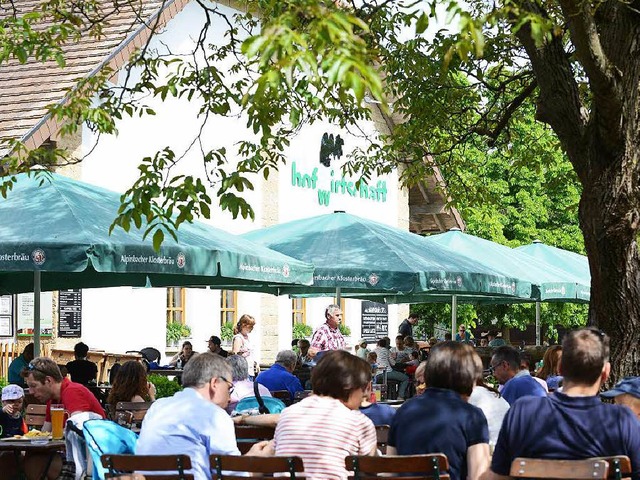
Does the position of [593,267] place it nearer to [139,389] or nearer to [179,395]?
[139,389]

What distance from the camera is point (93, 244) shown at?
11.2 m

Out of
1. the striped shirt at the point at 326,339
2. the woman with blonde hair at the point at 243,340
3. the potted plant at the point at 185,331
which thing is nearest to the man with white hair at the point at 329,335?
the striped shirt at the point at 326,339

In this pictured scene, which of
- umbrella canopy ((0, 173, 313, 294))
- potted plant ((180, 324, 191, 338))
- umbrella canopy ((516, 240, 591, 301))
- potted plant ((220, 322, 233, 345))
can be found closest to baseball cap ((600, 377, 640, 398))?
umbrella canopy ((0, 173, 313, 294))

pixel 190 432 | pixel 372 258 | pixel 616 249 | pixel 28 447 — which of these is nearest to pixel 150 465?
pixel 190 432

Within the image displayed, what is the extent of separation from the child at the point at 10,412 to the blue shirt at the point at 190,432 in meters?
4.01

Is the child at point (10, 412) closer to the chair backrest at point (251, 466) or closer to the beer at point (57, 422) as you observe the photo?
the beer at point (57, 422)

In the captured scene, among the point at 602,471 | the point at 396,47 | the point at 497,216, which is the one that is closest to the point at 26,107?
the point at 396,47

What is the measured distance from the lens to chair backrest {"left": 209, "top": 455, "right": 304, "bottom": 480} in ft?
22.1

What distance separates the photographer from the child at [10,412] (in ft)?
36.6

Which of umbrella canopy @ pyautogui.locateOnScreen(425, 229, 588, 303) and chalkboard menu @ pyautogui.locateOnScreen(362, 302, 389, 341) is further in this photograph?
chalkboard menu @ pyautogui.locateOnScreen(362, 302, 389, 341)

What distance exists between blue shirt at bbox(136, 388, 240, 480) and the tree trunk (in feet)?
17.3

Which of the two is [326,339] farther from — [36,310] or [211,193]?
[211,193]

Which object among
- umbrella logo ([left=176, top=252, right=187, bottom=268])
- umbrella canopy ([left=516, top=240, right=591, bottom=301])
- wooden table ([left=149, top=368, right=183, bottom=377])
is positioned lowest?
wooden table ([left=149, top=368, right=183, bottom=377])

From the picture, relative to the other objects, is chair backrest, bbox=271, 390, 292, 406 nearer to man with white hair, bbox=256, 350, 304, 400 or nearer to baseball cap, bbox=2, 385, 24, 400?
man with white hair, bbox=256, 350, 304, 400
